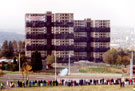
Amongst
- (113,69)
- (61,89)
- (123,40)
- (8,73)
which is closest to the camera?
(61,89)

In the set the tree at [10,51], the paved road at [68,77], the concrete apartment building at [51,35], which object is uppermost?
the concrete apartment building at [51,35]

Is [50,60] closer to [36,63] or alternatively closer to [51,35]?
[36,63]

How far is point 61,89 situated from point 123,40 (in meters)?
23.7

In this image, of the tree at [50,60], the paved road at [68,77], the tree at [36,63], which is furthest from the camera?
the tree at [50,60]

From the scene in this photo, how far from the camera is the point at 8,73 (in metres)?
27.3

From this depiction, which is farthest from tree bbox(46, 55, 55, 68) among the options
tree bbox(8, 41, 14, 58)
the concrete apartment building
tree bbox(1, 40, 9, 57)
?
tree bbox(1, 40, 9, 57)

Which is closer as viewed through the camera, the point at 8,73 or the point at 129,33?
the point at 8,73

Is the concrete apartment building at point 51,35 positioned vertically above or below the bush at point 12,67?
above

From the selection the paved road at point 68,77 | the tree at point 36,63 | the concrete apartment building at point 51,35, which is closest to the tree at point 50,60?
the concrete apartment building at point 51,35

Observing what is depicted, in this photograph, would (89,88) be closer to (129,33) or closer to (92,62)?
(92,62)

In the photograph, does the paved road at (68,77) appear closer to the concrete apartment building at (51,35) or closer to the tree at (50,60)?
the tree at (50,60)

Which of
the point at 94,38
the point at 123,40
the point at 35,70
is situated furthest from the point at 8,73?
the point at 123,40

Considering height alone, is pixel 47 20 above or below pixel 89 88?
above

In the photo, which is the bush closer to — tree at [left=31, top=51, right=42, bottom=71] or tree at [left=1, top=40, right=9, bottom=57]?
tree at [left=31, top=51, right=42, bottom=71]
